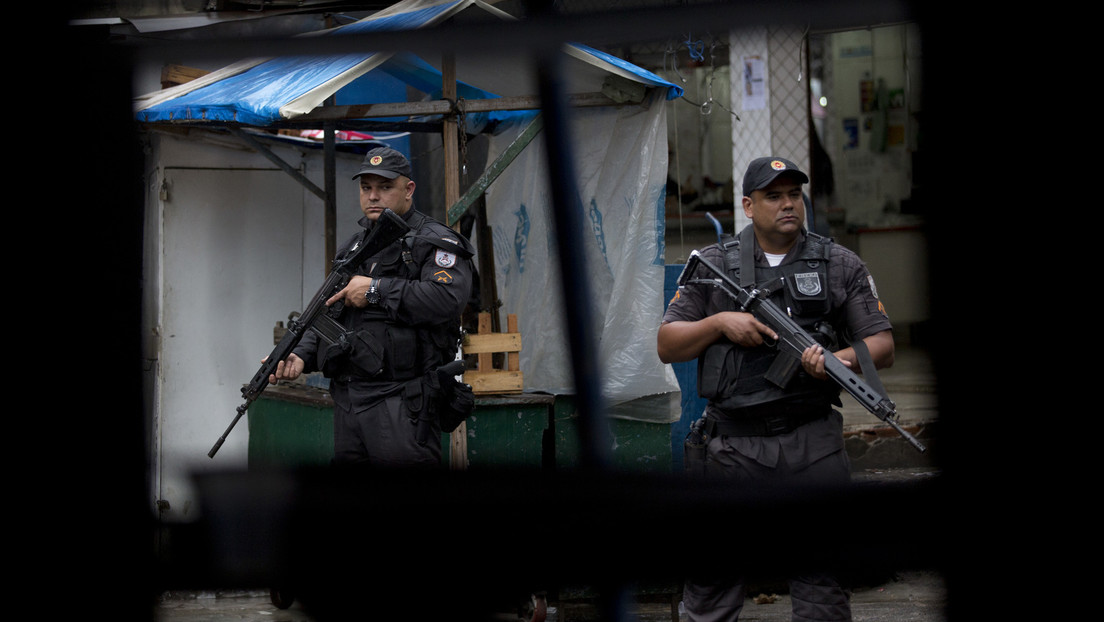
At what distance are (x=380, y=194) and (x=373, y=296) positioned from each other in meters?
0.45

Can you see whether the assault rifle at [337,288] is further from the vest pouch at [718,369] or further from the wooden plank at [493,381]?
the vest pouch at [718,369]

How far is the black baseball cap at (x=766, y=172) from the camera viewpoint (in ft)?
10.3

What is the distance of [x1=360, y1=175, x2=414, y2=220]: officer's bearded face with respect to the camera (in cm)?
388

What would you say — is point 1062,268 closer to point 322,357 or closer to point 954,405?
point 954,405

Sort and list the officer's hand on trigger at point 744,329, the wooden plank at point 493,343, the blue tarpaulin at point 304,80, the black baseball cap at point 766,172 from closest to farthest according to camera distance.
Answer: the officer's hand on trigger at point 744,329, the black baseball cap at point 766,172, the blue tarpaulin at point 304,80, the wooden plank at point 493,343

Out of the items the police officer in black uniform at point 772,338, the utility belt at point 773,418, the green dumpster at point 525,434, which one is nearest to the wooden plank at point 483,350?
the green dumpster at point 525,434

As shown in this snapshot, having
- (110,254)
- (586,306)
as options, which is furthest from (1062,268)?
(110,254)

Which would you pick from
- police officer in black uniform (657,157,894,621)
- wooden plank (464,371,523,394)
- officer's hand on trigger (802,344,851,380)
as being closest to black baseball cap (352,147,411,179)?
wooden plank (464,371,523,394)

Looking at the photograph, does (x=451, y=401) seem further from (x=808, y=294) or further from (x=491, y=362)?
(x=808, y=294)

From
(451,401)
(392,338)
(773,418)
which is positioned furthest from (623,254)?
(773,418)

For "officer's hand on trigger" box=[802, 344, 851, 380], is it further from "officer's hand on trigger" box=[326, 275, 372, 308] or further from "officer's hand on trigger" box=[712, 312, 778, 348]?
"officer's hand on trigger" box=[326, 275, 372, 308]

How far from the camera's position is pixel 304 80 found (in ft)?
13.9

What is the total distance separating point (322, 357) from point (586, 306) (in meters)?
3.26

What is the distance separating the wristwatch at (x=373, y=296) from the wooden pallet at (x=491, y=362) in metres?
0.78
